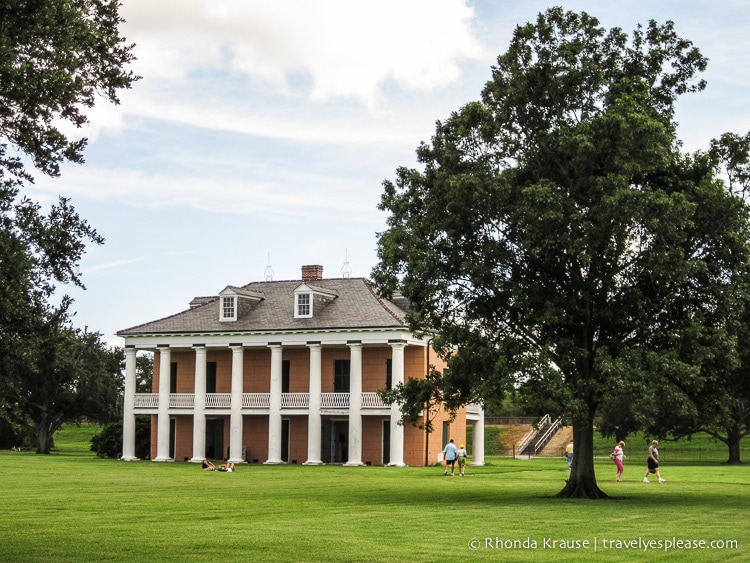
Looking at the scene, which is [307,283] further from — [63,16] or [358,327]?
[63,16]

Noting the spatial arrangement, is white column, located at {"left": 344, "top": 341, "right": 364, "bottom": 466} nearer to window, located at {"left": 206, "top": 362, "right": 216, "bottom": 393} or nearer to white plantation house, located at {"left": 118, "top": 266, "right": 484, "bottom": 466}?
white plantation house, located at {"left": 118, "top": 266, "right": 484, "bottom": 466}

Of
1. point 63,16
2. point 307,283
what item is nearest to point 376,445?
point 307,283

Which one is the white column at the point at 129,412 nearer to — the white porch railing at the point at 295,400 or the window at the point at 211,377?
the window at the point at 211,377

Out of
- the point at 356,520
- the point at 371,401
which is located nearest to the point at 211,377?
the point at 371,401

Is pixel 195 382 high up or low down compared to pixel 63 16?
down

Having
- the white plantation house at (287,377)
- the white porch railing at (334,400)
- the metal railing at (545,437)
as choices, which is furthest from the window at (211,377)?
the metal railing at (545,437)

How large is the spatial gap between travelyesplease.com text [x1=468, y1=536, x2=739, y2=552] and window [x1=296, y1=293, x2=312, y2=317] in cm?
3970

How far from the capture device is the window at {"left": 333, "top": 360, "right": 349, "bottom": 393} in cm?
5738

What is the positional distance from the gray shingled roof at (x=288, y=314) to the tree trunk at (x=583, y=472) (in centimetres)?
2283

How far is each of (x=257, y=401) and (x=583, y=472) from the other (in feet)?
98.9

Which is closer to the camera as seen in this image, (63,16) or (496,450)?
(63,16)

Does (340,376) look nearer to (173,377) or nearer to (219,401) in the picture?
(219,401)

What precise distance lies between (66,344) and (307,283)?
41.7m

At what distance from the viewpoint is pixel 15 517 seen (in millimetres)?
21469
